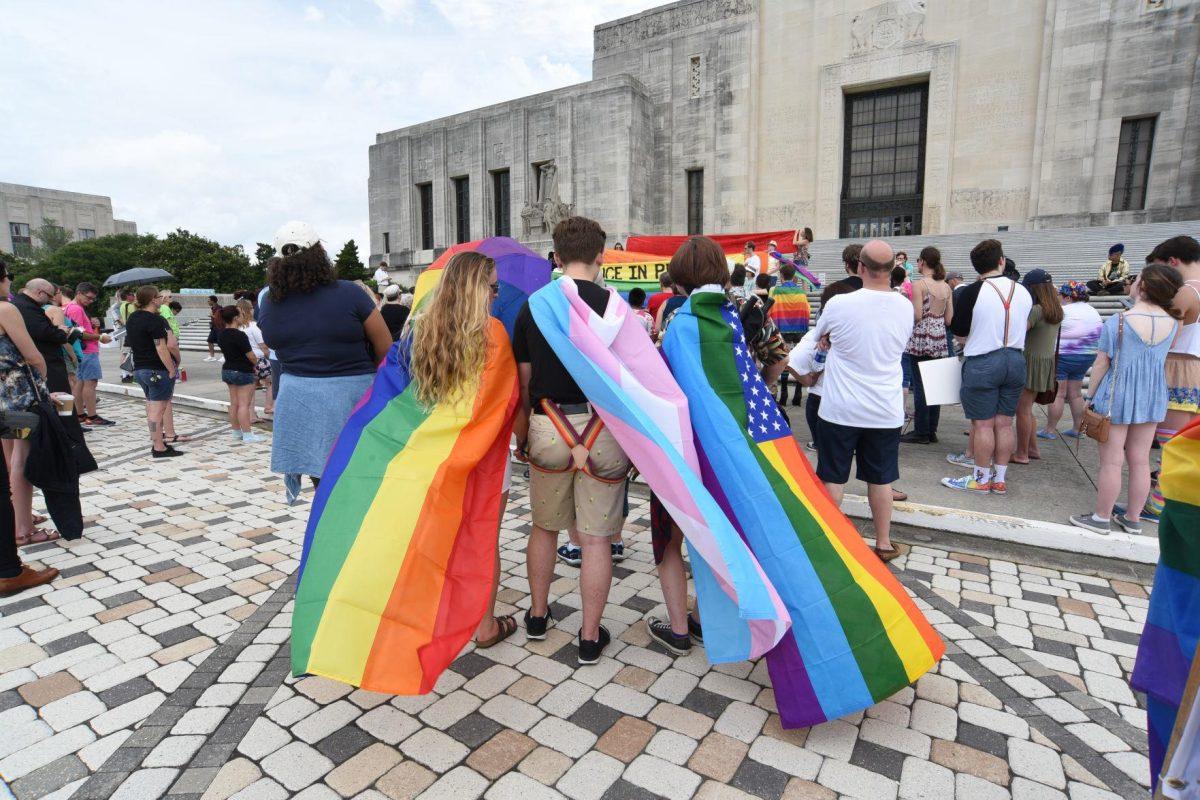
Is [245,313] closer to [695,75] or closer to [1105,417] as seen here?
[1105,417]

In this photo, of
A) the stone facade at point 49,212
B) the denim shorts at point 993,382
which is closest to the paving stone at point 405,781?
the denim shorts at point 993,382

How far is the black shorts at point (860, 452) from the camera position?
3998 millimetres

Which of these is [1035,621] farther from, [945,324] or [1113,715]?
[945,324]

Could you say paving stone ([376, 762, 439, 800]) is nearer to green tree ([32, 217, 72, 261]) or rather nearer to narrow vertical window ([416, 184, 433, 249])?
narrow vertical window ([416, 184, 433, 249])

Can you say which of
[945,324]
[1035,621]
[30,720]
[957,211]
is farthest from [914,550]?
[957,211]

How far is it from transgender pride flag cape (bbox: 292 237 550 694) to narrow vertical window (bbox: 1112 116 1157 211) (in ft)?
87.1

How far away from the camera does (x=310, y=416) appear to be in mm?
3705

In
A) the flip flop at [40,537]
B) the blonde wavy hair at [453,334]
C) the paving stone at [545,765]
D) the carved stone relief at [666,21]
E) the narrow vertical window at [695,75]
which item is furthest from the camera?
the narrow vertical window at [695,75]

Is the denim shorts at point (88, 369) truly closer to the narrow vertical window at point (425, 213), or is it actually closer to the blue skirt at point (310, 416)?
the blue skirt at point (310, 416)

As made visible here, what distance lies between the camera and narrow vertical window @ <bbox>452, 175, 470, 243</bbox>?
35531 mm

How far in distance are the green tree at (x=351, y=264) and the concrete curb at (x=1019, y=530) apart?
37531 mm

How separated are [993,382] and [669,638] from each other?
3694mm

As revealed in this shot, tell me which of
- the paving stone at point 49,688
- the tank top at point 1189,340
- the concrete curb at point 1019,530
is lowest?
the paving stone at point 49,688

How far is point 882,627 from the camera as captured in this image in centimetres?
269
